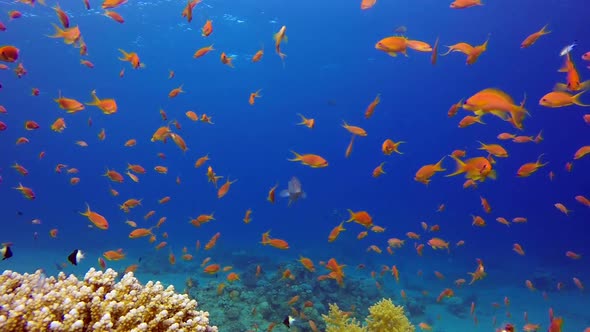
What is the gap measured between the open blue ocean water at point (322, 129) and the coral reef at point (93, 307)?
18.4ft

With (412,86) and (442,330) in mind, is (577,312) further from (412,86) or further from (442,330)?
(412,86)

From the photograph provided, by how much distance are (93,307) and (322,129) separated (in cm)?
8287

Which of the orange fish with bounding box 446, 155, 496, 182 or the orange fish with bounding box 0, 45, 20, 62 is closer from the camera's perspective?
the orange fish with bounding box 446, 155, 496, 182

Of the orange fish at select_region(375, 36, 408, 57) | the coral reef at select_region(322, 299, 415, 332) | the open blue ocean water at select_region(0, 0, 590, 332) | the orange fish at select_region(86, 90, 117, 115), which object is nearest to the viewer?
the coral reef at select_region(322, 299, 415, 332)

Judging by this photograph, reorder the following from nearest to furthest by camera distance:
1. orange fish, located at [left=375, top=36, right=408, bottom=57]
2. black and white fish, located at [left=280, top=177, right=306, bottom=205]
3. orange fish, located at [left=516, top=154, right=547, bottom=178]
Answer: orange fish, located at [left=375, top=36, right=408, bottom=57] < black and white fish, located at [left=280, top=177, right=306, bottom=205] < orange fish, located at [left=516, top=154, right=547, bottom=178]

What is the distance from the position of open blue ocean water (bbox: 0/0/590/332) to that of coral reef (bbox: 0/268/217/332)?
5.60 meters

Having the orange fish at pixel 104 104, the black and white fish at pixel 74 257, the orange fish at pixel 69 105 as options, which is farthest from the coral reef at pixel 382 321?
the orange fish at pixel 69 105

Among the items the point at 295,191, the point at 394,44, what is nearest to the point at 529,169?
the point at 394,44

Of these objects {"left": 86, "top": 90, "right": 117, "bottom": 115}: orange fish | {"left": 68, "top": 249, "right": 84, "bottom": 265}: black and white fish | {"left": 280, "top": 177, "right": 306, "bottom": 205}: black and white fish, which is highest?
{"left": 86, "top": 90, "right": 117, "bottom": 115}: orange fish

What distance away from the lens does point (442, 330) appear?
1434 centimetres

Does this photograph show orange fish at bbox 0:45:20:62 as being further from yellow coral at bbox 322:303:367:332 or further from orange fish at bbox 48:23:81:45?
yellow coral at bbox 322:303:367:332

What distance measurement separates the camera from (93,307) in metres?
2.51

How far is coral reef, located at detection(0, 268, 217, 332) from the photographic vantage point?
2273mm

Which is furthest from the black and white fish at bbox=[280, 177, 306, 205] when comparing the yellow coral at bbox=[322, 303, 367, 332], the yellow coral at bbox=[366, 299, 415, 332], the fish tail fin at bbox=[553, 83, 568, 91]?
the fish tail fin at bbox=[553, 83, 568, 91]
